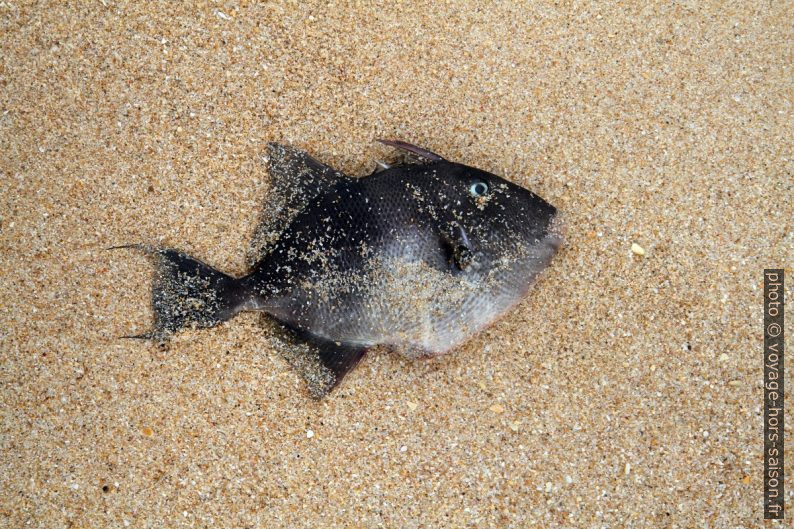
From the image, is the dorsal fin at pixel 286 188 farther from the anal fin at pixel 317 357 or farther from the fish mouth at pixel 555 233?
the fish mouth at pixel 555 233

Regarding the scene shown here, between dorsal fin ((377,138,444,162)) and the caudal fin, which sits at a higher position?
dorsal fin ((377,138,444,162))

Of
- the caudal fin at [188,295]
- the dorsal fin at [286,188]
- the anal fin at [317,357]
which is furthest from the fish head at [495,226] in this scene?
the caudal fin at [188,295]

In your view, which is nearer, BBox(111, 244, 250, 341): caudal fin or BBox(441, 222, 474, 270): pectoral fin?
BBox(441, 222, 474, 270): pectoral fin

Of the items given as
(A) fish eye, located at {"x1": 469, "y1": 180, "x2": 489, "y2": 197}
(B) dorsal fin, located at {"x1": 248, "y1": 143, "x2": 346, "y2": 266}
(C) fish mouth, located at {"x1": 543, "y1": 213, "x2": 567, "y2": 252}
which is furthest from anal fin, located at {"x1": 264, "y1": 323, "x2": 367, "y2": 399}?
(C) fish mouth, located at {"x1": 543, "y1": 213, "x2": 567, "y2": 252}

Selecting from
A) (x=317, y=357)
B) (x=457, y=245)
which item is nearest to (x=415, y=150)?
(x=457, y=245)

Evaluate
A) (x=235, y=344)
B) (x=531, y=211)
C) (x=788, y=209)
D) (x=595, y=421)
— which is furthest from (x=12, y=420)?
(x=788, y=209)

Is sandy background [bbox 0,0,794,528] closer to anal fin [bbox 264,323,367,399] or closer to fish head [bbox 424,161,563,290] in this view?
anal fin [bbox 264,323,367,399]

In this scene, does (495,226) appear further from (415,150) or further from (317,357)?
(317,357)
